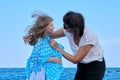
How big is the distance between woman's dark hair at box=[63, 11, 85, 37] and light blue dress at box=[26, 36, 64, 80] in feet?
1.03

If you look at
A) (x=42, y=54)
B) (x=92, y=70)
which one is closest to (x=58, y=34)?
(x=42, y=54)

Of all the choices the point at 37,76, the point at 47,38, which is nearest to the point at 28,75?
the point at 37,76

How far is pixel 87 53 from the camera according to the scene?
6.09 m

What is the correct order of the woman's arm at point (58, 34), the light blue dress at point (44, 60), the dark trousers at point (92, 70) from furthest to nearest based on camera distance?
the woman's arm at point (58, 34), the dark trousers at point (92, 70), the light blue dress at point (44, 60)

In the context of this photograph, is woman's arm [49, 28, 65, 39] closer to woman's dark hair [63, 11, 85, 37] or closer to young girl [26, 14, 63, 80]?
young girl [26, 14, 63, 80]

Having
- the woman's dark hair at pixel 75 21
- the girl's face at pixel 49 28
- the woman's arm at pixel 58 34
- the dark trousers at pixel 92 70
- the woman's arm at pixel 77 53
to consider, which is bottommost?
the dark trousers at pixel 92 70

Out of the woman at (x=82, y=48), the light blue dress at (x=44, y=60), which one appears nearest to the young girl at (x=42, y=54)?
the light blue dress at (x=44, y=60)

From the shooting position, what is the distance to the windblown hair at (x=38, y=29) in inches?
241

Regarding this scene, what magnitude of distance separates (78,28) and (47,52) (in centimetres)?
48

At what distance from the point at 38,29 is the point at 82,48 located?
584 mm

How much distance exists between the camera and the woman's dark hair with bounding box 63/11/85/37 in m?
6.00

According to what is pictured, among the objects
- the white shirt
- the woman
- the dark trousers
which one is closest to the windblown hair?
the woman

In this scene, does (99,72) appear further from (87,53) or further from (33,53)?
(33,53)

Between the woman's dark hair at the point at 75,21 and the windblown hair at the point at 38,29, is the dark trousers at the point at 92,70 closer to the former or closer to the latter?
the woman's dark hair at the point at 75,21
